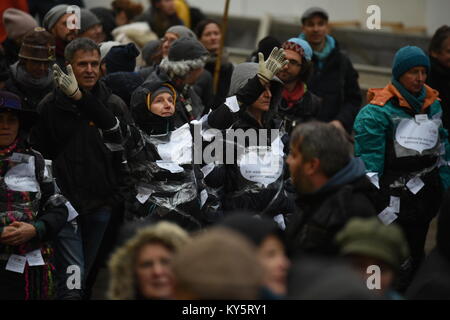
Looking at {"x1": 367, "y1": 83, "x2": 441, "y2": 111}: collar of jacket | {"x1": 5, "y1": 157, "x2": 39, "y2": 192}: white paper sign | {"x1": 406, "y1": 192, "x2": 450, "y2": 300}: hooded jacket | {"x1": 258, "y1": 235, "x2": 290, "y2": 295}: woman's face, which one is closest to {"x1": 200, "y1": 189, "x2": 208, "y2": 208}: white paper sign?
{"x1": 5, "y1": 157, "x2": 39, "y2": 192}: white paper sign

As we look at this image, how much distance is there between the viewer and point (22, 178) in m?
6.93

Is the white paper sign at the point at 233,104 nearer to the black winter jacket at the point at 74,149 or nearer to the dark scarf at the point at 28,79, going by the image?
the black winter jacket at the point at 74,149

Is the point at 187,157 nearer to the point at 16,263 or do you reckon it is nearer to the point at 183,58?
the point at 183,58

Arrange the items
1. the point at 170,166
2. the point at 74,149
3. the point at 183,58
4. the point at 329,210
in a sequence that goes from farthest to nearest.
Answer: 1. the point at 183,58
2. the point at 74,149
3. the point at 170,166
4. the point at 329,210

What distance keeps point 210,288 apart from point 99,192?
3.67m

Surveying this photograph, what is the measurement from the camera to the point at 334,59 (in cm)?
947

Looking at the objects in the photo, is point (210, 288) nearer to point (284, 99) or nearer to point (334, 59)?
point (284, 99)

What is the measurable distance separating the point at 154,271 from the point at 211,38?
18.5 feet

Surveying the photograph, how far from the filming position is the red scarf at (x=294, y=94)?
844 centimetres

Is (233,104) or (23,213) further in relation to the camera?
(233,104)

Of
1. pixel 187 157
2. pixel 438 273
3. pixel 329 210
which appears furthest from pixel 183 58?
pixel 438 273

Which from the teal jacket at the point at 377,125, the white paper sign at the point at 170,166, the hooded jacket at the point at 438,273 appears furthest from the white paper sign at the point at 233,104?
the hooded jacket at the point at 438,273

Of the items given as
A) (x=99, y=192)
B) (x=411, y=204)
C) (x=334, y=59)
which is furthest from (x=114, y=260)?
(x=334, y=59)

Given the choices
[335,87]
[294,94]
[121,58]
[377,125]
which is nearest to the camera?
[377,125]
